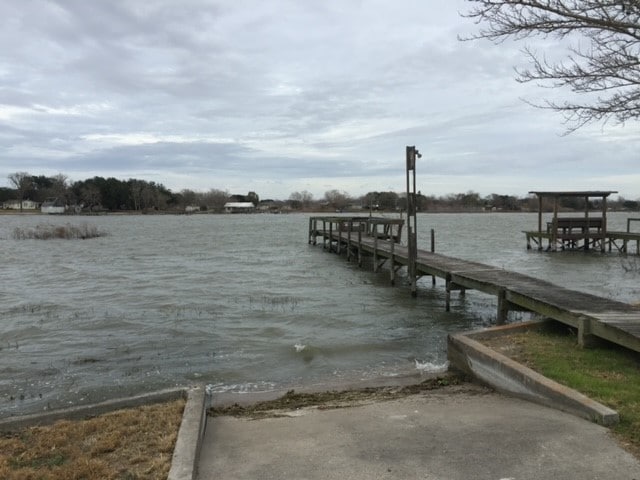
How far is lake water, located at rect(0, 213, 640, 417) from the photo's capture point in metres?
8.93

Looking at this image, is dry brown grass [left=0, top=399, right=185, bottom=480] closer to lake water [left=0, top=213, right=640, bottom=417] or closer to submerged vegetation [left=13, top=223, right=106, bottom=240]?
lake water [left=0, top=213, right=640, bottom=417]

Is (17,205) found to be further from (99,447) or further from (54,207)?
(99,447)

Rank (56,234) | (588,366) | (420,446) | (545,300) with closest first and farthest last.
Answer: (420,446) < (588,366) < (545,300) < (56,234)

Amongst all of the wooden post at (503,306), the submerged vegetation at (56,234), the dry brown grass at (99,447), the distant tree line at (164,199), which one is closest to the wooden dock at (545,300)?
the wooden post at (503,306)

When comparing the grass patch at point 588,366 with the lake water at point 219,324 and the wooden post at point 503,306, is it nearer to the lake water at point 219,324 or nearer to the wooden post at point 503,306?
the lake water at point 219,324

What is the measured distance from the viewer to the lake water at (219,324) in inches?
352

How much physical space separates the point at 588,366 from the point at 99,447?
17.6 ft

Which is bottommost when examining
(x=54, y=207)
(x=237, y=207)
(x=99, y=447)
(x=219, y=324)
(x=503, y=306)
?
(x=219, y=324)

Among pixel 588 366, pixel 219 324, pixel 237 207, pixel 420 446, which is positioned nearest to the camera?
pixel 420 446

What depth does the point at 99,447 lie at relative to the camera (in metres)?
4.59

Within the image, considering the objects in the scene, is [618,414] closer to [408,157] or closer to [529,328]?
[529,328]

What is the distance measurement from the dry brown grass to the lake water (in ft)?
8.96

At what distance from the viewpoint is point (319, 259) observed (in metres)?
29.7

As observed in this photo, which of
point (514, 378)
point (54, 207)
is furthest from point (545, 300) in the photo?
point (54, 207)
